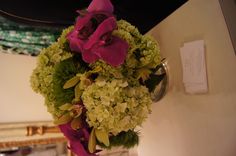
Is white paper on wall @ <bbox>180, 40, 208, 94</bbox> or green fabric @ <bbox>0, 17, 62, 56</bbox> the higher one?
green fabric @ <bbox>0, 17, 62, 56</bbox>

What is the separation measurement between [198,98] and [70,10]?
0.66m

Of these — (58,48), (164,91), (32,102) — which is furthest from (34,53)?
(164,91)

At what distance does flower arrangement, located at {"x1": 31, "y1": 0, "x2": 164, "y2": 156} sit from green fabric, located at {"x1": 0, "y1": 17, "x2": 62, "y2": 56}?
1.49 feet

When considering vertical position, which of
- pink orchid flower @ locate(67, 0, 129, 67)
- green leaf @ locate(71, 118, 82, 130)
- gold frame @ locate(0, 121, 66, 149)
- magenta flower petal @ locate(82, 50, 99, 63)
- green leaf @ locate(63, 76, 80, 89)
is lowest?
gold frame @ locate(0, 121, 66, 149)

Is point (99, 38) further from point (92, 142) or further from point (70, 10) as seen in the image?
point (70, 10)

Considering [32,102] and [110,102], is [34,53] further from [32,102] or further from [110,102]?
[110,102]

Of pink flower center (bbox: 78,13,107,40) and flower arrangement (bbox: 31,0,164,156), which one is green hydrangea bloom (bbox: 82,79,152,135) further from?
pink flower center (bbox: 78,13,107,40)

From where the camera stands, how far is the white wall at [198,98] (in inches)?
32.8

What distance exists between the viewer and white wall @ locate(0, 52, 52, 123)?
1.29 meters

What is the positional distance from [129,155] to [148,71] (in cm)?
77

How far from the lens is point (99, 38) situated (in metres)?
0.58

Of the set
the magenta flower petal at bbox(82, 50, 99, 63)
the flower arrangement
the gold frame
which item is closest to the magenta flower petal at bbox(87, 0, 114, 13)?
the flower arrangement

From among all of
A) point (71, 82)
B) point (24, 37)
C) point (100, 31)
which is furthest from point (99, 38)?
point (24, 37)

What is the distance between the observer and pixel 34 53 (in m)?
1.25
